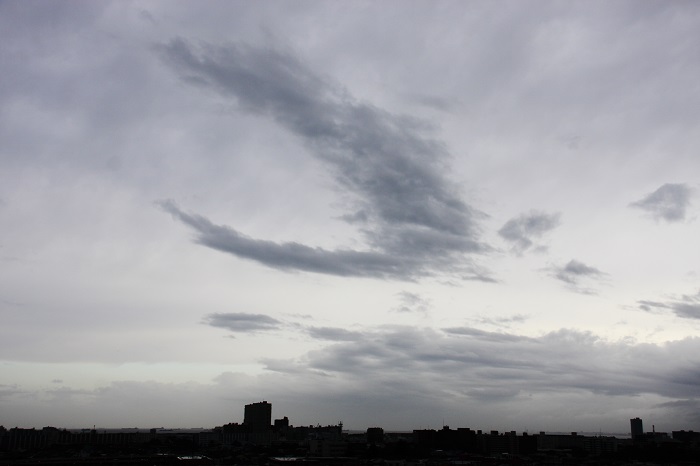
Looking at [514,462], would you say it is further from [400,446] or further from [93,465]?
[93,465]

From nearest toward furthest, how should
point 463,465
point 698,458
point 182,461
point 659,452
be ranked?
1. point 463,465
2. point 182,461
3. point 698,458
4. point 659,452

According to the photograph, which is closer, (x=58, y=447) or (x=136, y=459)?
(x=136, y=459)

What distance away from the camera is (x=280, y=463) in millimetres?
126250

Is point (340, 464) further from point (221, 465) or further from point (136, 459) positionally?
point (136, 459)

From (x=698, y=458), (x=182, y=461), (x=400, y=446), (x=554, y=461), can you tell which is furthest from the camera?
(x=400, y=446)

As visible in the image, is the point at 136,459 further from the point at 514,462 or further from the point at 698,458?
the point at 698,458

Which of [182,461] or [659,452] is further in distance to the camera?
[659,452]

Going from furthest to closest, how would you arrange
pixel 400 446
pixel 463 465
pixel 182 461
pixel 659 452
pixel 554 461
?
pixel 400 446, pixel 659 452, pixel 554 461, pixel 182 461, pixel 463 465

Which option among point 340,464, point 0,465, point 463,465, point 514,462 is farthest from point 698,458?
point 0,465

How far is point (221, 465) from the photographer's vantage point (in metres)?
122

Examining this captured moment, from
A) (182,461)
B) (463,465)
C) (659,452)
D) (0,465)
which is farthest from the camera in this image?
(659,452)

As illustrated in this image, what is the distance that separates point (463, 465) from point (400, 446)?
81094mm

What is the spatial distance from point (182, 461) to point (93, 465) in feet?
56.2

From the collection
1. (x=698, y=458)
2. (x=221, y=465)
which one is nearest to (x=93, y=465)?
(x=221, y=465)
